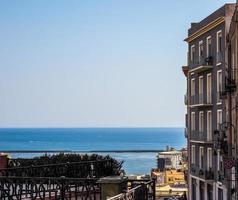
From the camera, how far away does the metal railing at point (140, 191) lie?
12141 millimetres

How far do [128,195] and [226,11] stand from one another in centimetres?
3428

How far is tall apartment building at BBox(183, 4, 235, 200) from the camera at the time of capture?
1799 inches

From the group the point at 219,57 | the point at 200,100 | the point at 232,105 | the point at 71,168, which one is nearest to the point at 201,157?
the point at 200,100

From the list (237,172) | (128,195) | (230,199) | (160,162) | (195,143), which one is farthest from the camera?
(160,162)

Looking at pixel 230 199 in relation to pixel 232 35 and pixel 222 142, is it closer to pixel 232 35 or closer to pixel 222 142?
pixel 222 142

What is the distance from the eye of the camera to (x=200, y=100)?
51625 millimetres

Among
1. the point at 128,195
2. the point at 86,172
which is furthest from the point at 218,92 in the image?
the point at 128,195

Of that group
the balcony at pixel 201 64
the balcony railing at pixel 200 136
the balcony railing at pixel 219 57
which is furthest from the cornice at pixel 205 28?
the balcony railing at pixel 200 136

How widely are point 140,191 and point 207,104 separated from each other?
37.2m

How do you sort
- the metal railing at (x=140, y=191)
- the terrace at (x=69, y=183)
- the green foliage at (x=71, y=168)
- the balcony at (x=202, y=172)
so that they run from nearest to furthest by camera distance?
1. the metal railing at (x=140, y=191)
2. the terrace at (x=69, y=183)
3. the green foliage at (x=71, y=168)
4. the balcony at (x=202, y=172)

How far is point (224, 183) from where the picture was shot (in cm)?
4472

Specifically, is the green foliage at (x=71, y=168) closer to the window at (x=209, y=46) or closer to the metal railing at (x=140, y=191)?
the metal railing at (x=140, y=191)

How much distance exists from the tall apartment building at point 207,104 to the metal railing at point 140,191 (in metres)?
29.9

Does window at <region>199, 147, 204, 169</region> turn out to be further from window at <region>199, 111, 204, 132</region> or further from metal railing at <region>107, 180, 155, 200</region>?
metal railing at <region>107, 180, 155, 200</region>
